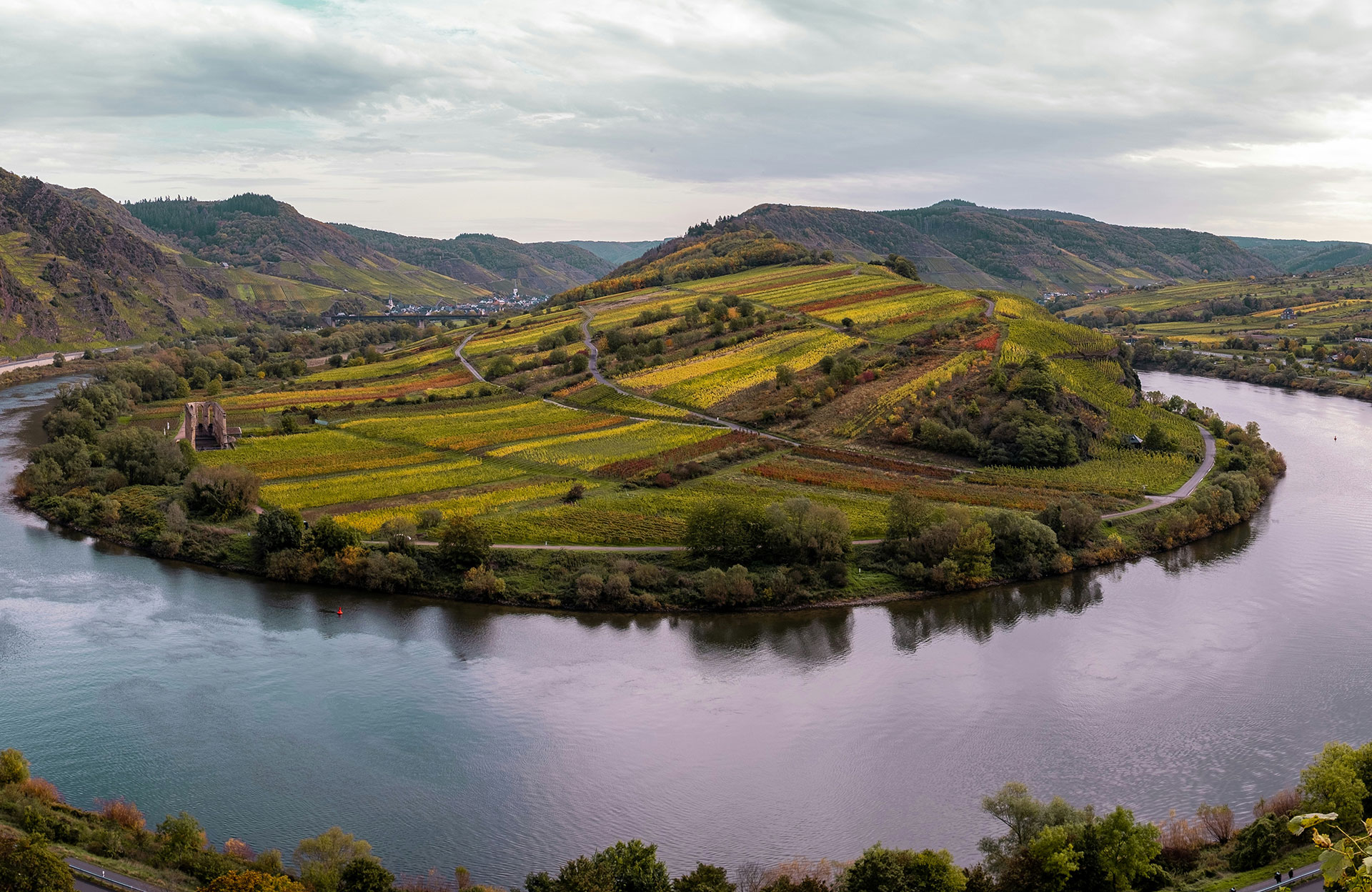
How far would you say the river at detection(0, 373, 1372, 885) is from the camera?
113ft

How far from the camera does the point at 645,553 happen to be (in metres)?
57.4

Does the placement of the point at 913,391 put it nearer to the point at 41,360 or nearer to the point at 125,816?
the point at 125,816

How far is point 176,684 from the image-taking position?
42.8 metres

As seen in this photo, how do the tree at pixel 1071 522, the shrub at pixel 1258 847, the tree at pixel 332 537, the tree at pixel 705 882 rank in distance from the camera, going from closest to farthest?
1. the tree at pixel 705 882
2. the shrub at pixel 1258 847
3. the tree at pixel 332 537
4. the tree at pixel 1071 522

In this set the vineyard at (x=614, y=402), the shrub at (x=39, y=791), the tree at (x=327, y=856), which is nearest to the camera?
the tree at (x=327, y=856)

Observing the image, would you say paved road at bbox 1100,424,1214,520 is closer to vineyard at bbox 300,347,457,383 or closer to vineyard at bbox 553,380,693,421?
vineyard at bbox 553,380,693,421

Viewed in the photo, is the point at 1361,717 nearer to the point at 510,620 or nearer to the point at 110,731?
the point at 510,620

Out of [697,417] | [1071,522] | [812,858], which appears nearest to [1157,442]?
[1071,522]

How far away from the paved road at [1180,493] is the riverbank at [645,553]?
428 millimetres

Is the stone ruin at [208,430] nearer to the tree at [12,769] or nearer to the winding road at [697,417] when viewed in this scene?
the winding road at [697,417]

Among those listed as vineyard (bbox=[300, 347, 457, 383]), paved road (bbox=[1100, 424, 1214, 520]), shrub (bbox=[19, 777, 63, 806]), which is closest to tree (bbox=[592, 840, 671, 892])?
shrub (bbox=[19, 777, 63, 806])

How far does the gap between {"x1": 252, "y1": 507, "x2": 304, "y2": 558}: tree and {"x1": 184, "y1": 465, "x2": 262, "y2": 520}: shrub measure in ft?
22.7

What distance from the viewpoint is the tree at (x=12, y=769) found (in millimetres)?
32812

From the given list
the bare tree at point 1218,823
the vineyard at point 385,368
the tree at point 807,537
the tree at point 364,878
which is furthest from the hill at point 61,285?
the bare tree at point 1218,823
